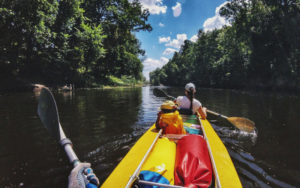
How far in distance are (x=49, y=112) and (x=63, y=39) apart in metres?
24.0

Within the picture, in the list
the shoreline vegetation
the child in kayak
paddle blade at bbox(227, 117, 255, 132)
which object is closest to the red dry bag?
the child in kayak

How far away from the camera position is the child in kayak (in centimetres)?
364

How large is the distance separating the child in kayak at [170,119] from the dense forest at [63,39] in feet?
67.0

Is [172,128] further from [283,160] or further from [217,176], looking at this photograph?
[283,160]

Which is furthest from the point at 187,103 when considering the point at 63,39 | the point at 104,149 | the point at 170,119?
the point at 63,39

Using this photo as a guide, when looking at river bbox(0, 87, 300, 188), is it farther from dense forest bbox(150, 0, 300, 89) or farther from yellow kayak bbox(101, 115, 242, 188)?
dense forest bbox(150, 0, 300, 89)

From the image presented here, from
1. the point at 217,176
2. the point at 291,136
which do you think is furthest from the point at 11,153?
the point at 291,136

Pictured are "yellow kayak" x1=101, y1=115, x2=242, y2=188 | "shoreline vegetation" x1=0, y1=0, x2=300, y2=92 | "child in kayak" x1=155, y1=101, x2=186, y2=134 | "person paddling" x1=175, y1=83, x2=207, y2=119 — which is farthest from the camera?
"shoreline vegetation" x1=0, y1=0, x2=300, y2=92

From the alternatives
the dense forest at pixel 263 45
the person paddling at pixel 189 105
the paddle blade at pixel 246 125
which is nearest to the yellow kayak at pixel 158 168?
the person paddling at pixel 189 105

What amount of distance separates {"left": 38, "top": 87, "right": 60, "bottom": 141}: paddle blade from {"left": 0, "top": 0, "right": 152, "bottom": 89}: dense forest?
66.2ft

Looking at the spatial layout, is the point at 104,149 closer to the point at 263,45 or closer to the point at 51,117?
the point at 51,117

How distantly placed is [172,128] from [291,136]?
444cm

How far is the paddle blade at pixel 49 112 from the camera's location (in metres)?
2.15

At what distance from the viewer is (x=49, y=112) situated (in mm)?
2270
